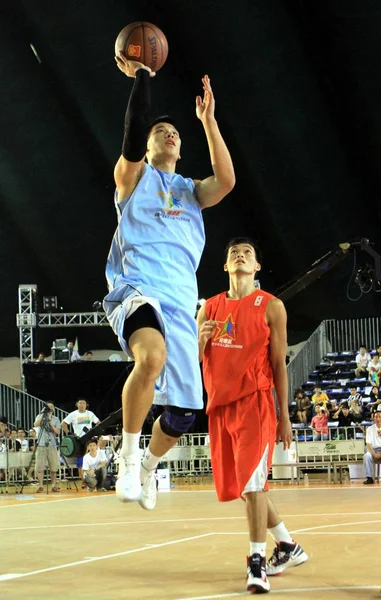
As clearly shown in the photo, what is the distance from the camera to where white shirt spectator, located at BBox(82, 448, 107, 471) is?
1855 cm

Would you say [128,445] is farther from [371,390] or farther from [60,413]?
[60,413]

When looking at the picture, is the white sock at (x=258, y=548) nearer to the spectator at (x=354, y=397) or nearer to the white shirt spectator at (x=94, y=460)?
the white shirt spectator at (x=94, y=460)

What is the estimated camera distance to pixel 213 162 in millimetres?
5316

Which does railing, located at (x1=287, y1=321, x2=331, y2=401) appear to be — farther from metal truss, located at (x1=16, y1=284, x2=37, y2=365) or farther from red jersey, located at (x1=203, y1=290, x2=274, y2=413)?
red jersey, located at (x1=203, y1=290, x2=274, y2=413)

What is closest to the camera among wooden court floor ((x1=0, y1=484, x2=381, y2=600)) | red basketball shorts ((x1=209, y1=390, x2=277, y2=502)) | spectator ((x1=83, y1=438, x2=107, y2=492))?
wooden court floor ((x1=0, y1=484, x2=381, y2=600))

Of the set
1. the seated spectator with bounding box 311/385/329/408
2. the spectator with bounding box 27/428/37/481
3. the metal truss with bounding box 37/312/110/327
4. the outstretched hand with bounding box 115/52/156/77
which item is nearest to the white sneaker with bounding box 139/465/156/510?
the outstretched hand with bounding box 115/52/156/77

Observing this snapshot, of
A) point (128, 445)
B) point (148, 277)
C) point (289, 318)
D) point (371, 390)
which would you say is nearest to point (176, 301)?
point (148, 277)

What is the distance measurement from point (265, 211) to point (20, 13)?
30.6ft

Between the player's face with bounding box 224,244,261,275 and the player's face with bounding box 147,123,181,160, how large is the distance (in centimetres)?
73

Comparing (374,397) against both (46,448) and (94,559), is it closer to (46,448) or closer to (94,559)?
(46,448)

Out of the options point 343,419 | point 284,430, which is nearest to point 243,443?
point 284,430

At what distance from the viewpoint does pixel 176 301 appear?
5.01 m

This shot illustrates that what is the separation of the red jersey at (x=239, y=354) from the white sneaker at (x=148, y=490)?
0.54 meters

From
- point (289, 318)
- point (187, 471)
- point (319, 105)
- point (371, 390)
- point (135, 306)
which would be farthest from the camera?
point (289, 318)
